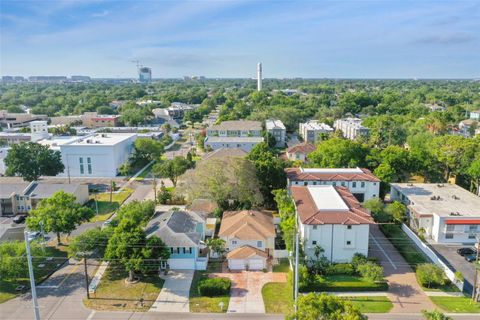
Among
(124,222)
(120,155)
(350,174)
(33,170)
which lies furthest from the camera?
(120,155)

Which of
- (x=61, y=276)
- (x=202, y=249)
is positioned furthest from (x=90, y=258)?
(x=202, y=249)

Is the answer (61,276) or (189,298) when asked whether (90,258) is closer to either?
(61,276)

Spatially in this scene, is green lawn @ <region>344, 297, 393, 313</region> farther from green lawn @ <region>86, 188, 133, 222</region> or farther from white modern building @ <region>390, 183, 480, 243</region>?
green lawn @ <region>86, 188, 133, 222</region>

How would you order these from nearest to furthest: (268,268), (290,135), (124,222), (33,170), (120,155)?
(124,222) → (268,268) → (33,170) → (120,155) → (290,135)

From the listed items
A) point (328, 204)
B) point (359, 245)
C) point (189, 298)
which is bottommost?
point (189, 298)

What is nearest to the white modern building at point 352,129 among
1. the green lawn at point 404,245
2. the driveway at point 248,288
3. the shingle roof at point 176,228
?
the green lawn at point 404,245

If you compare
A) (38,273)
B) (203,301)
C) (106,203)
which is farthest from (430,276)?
(106,203)

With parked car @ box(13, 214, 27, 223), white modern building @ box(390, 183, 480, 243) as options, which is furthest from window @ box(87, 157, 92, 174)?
white modern building @ box(390, 183, 480, 243)
